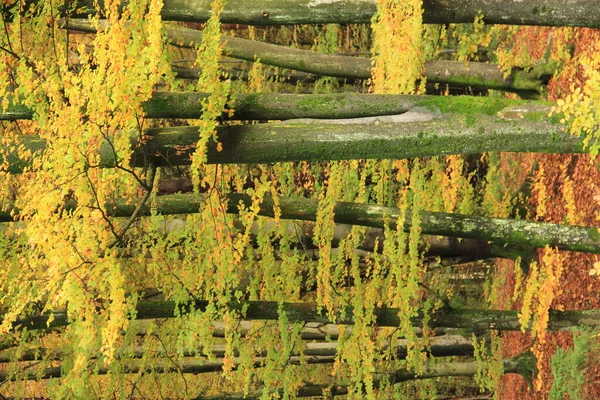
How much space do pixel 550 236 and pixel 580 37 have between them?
3943 mm

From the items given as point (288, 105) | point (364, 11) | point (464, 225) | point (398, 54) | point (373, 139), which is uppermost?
point (364, 11)

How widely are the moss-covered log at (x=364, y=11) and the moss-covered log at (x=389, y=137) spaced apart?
1105 mm

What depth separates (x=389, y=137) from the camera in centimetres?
710

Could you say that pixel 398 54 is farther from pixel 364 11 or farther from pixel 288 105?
pixel 288 105

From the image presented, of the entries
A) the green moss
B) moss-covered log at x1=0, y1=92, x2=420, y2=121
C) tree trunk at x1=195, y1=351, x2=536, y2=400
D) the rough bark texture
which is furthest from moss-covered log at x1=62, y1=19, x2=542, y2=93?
the green moss

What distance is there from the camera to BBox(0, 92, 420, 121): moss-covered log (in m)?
7.32

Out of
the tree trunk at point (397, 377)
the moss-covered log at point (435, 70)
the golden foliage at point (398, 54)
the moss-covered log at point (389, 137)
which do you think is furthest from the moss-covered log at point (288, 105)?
the tree trunk at point (397, 377)

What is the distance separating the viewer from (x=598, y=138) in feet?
22.7

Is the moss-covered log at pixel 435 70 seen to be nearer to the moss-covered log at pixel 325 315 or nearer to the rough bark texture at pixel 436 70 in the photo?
the rough bark texture at pixel 436 70

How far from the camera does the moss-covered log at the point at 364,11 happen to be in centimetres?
772

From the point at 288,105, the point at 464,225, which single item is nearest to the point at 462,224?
the point at 464,225

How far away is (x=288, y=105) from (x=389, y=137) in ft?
2.83

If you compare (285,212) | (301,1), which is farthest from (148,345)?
(301,1)

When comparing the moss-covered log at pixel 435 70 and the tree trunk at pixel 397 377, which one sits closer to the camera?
the moss-covered log at pixel 435 70
